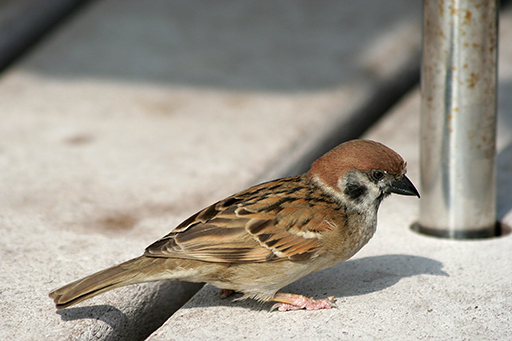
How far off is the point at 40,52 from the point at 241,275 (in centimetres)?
402

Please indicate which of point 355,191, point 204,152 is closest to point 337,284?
point 355,191

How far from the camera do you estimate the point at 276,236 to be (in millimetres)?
2703

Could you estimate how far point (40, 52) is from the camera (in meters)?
5.89

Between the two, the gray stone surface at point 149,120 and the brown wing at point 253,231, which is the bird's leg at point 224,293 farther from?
the brown wing at point 253,231

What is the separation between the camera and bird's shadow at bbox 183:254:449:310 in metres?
2.89

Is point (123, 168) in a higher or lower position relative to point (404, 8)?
lower

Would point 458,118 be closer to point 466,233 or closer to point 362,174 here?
point 466,233

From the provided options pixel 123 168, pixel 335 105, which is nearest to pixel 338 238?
pixel 123 168

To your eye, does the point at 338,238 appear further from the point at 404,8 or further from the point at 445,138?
the point at 404,8

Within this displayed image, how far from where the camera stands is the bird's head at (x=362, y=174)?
280 cm

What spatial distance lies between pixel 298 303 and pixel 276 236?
Result: 12.1 inches

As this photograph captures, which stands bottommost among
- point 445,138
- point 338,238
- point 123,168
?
point 123,168

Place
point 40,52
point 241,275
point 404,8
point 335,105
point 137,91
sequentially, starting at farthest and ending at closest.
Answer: point 404,8 → point 40,52 → point 137,91 → point 335,105 → point 241,275

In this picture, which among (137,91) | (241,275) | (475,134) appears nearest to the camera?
(241,275)
